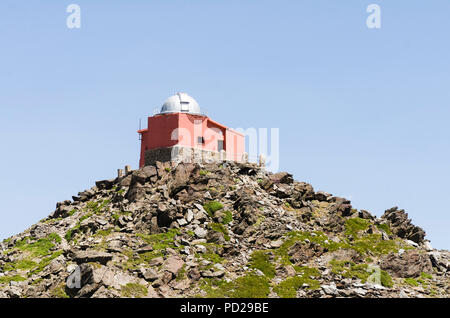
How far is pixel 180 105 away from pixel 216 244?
813 inches

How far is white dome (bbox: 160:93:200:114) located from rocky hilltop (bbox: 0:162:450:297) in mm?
8052

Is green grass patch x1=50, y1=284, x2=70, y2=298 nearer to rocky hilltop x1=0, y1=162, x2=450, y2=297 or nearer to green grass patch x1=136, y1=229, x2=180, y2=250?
rocky hilltop x1=0, y1=162, x2=450, y2=297

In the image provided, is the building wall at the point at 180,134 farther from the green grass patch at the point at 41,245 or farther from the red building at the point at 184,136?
the green grass patch at the point at 41,245

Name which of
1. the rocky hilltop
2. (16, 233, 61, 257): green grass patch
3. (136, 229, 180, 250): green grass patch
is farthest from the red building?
(16, 233, 61, 257): green grass patch

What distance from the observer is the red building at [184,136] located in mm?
70125

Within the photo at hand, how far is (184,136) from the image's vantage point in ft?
231

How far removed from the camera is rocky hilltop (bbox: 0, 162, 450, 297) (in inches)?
2044

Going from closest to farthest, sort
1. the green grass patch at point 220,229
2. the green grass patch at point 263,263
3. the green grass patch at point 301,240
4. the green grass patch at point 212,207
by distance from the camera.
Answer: the green grass patch at point 263,263
the green grass patch at point 301,240
the green grass patch at point 220,229
the green grass patch at point 212,207

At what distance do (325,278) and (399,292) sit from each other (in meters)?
5.69

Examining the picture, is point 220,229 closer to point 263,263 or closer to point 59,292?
point 263,263

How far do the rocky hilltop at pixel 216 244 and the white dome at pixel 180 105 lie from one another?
26.4 ft

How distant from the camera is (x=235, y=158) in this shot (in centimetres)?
7412

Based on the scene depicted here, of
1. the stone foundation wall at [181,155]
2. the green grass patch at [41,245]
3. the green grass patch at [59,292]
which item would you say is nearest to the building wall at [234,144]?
the stone foundation wall at [181,155]

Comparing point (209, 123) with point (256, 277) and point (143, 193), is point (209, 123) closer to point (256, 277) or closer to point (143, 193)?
point (143, 193)
